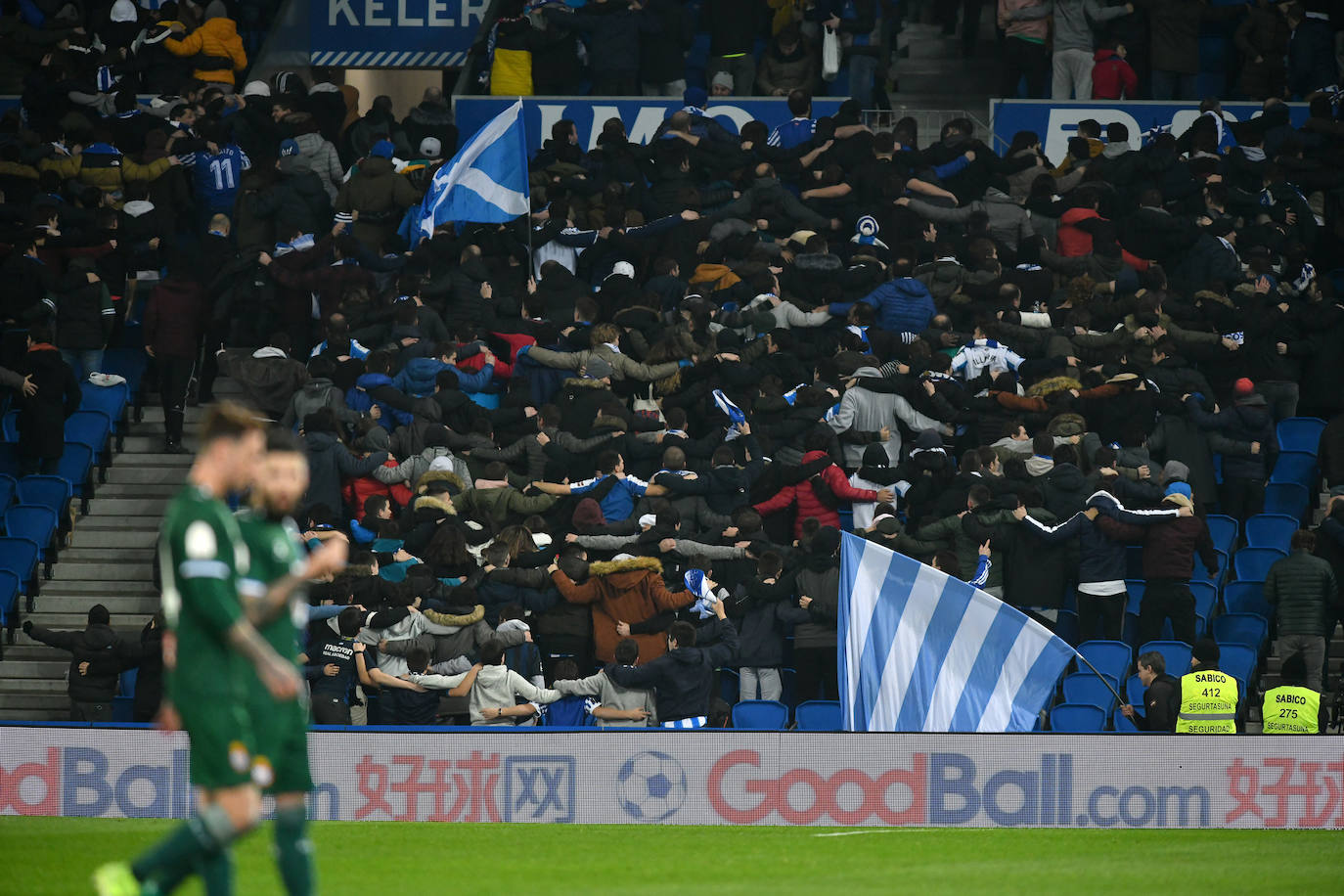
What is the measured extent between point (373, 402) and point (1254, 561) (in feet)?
25.9

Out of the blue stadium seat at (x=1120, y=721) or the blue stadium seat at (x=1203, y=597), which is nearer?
the blue stadium seat at (x=1120, y=721)

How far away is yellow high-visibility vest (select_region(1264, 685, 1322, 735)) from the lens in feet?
46.0

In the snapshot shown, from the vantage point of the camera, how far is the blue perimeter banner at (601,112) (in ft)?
72.5

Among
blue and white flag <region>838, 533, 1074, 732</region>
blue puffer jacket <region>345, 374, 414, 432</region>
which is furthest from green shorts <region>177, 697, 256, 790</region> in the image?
blue puffer jacket <region>345, 374, 414, 432</region>

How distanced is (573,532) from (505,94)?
826 cm

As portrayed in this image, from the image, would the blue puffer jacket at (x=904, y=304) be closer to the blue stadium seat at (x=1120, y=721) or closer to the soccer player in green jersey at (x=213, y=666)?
the blue stadium seat at (x=1120, y=721)

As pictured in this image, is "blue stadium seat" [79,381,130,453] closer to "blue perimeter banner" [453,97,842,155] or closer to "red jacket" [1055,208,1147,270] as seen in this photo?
"blue perimeter banner" [453,97,842,155]

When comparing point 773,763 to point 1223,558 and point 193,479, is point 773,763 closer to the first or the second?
point 1223,558

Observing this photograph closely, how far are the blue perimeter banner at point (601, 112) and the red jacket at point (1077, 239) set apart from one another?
13.2 feet

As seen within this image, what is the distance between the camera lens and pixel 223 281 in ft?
61.7

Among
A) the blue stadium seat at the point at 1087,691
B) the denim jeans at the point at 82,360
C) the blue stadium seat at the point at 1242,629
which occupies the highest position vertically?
the denim jeans at the point at 82,360

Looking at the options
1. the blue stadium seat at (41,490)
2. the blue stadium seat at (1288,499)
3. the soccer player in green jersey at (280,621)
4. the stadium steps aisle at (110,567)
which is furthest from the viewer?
the blue stadium seat at (41,490)

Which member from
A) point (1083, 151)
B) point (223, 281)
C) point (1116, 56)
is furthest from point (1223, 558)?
point (223, 281)

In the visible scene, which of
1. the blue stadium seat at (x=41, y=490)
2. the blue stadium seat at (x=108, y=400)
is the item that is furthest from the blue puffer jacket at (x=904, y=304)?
the blue stadium seat at (x=41, y=490)
